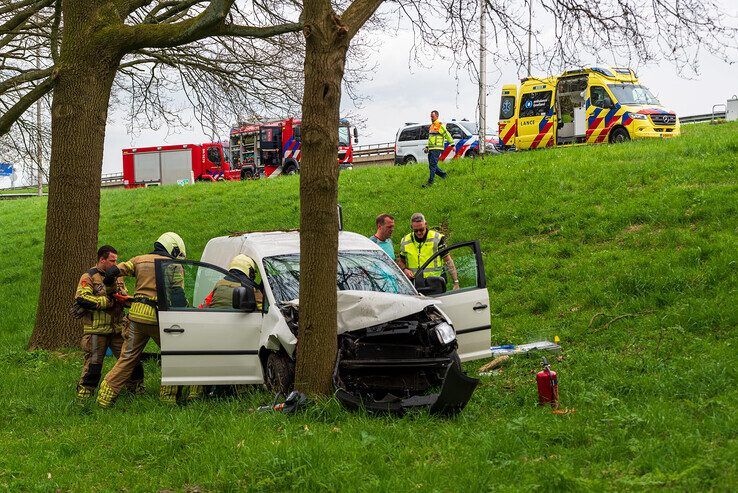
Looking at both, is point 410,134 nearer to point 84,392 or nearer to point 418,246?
point 418,246

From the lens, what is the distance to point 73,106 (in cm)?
1229

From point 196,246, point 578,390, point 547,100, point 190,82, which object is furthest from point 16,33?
point 547,100

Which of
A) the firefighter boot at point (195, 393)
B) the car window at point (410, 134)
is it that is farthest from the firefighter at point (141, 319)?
the car window at point (410, 134)

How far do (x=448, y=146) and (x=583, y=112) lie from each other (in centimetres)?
526

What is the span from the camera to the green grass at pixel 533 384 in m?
5.88

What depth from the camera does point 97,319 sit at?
9508mm

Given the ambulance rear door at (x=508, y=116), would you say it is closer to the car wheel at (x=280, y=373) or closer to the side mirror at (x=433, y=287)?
the side mirror at (x=433, y=287)

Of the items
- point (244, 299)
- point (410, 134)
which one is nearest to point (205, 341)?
point (244, 299)

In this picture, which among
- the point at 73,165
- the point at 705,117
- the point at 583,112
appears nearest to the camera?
the point at 73,165

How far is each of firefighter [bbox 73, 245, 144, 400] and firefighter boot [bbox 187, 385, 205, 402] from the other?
27.3 inches

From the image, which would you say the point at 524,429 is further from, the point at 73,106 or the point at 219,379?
the point at 73,106

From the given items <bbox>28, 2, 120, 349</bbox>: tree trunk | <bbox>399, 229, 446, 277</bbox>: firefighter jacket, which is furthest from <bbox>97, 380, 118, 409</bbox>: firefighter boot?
<bbox>28, 2, 120, 349</bbox>: tree trunk

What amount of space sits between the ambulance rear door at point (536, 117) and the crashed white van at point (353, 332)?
17337 mm

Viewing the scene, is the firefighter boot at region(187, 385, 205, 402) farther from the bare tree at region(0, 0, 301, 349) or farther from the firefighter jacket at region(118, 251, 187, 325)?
the bare tree at region(0, 0, 301, 349)
